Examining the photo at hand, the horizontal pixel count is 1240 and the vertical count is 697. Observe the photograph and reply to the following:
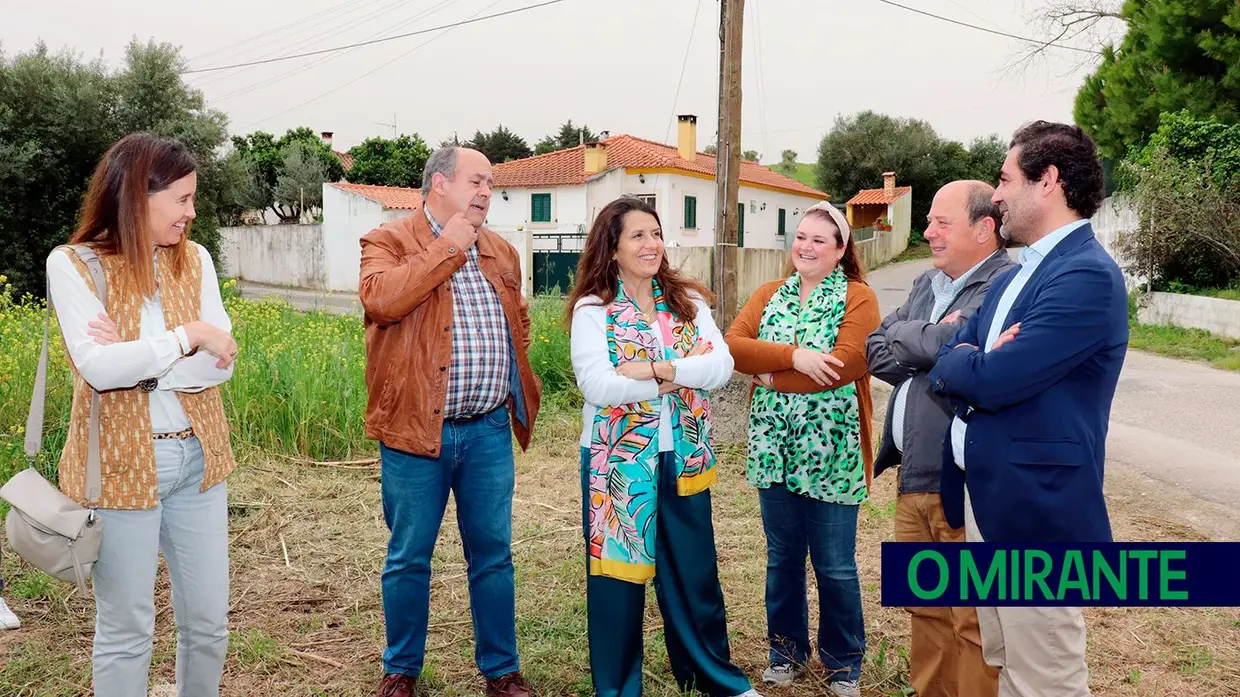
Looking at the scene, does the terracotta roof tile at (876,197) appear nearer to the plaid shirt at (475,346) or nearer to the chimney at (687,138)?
the chimney at (687,138)

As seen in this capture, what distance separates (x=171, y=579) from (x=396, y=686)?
0.98 metres

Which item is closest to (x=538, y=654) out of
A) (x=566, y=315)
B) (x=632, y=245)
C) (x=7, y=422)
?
(x=566, y=315)

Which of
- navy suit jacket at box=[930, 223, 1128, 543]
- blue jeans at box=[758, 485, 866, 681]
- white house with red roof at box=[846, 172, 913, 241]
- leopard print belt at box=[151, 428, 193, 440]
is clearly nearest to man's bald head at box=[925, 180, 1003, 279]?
navy suit jacket at box=[930, 223, 1128, 543]

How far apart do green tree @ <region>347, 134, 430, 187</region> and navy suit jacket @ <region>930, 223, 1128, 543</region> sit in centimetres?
4368

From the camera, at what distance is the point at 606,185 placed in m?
32.6

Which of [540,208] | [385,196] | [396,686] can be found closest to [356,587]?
[396,686]

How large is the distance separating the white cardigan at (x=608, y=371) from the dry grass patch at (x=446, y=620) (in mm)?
1182

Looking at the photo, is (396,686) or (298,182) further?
(298,182)

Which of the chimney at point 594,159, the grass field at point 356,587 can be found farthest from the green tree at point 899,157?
the grass field at point 356,587

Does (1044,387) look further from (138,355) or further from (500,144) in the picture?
(500,144)

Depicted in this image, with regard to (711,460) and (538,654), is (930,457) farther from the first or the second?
(538,654)

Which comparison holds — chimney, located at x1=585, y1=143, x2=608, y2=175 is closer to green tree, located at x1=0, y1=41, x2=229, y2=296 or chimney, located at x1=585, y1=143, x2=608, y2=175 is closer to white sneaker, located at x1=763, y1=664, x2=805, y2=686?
green tree, located at x1=0, y1=41, x2=229, y2=296

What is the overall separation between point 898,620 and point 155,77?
21651 mm

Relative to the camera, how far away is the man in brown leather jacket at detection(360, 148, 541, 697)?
3.24 meters
